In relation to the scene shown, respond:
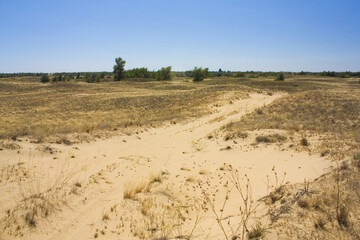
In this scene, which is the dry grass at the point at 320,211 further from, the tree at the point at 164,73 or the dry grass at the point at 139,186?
the tree at the point at 164,73

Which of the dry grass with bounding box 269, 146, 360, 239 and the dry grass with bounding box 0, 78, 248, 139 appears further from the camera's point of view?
the dry grass with bounding box 0, 78, 248, 139

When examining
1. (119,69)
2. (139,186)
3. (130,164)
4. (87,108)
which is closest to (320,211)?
(139,186)

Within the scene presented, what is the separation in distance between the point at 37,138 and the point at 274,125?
1327 cm

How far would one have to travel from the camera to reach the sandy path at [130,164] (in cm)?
587

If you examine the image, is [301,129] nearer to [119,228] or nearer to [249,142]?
[249,142]

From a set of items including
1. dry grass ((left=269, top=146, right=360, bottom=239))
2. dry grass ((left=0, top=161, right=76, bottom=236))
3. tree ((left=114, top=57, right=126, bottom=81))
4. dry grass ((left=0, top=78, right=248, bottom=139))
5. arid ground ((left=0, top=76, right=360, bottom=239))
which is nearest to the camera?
dry grass ((left=269, top=146, right=360, bottom=239))

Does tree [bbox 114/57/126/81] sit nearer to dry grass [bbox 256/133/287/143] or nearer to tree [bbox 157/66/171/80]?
tree [bbox 157/66/171/80]

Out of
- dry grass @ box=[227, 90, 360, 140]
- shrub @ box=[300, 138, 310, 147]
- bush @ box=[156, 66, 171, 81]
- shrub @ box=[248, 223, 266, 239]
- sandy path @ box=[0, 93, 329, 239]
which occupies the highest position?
bush @ box=[156, 66, 171, 81]

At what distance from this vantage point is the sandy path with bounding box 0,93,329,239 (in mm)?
5873

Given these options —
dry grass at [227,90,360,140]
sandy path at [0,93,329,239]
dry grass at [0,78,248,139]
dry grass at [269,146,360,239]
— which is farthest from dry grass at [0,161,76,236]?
dry grass at [227,90,360,140]

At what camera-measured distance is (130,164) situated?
379 inches

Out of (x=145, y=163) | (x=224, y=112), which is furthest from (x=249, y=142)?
(x=224, y=112)

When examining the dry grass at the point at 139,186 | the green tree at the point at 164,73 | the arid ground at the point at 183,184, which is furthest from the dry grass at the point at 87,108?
the green tree at the point at 164,73

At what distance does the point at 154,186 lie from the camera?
7.53 m
